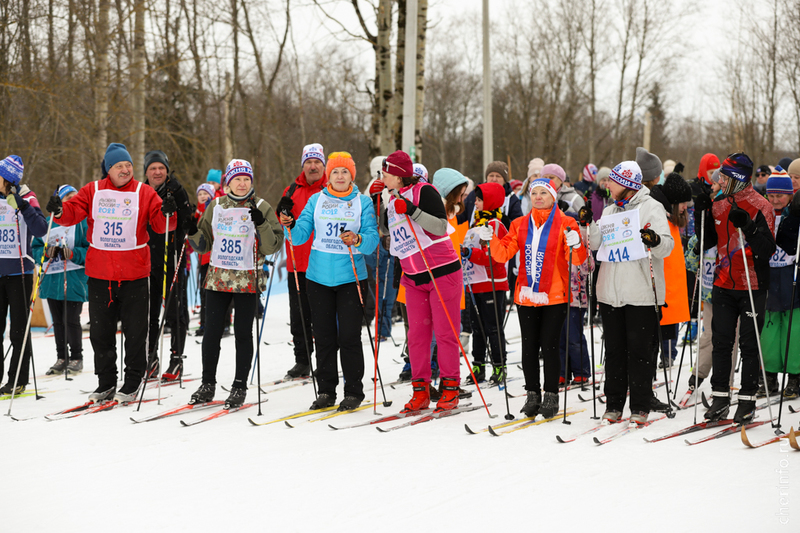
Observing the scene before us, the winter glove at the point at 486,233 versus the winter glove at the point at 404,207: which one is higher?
the winter glove at the point at 404,207

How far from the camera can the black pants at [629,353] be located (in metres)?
4.81

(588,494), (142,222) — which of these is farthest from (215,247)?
(588,494)

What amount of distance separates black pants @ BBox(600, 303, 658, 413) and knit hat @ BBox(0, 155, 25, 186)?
15.2ft

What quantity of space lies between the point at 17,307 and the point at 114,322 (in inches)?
37.5

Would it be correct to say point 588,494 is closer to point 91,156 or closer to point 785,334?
point 785,334

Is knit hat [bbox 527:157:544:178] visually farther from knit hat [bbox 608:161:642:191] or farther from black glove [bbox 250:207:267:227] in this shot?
black glove [bbox 250:207:267:227]

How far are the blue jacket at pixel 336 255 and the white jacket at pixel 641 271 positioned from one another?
1668 mm

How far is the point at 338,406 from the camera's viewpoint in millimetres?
5582

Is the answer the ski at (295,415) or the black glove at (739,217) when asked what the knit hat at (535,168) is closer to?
the black glove at (739,217)

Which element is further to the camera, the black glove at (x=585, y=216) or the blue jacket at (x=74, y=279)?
the blue jacket at (x=74, y=279)

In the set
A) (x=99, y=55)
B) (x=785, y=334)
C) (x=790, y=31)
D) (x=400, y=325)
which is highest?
(x=790, y=31)

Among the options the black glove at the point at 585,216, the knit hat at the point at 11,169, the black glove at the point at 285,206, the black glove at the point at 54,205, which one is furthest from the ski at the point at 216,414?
the black glove at the point at 585,216

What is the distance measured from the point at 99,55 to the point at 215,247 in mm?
7355

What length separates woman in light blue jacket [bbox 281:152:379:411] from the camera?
5.40 meters
